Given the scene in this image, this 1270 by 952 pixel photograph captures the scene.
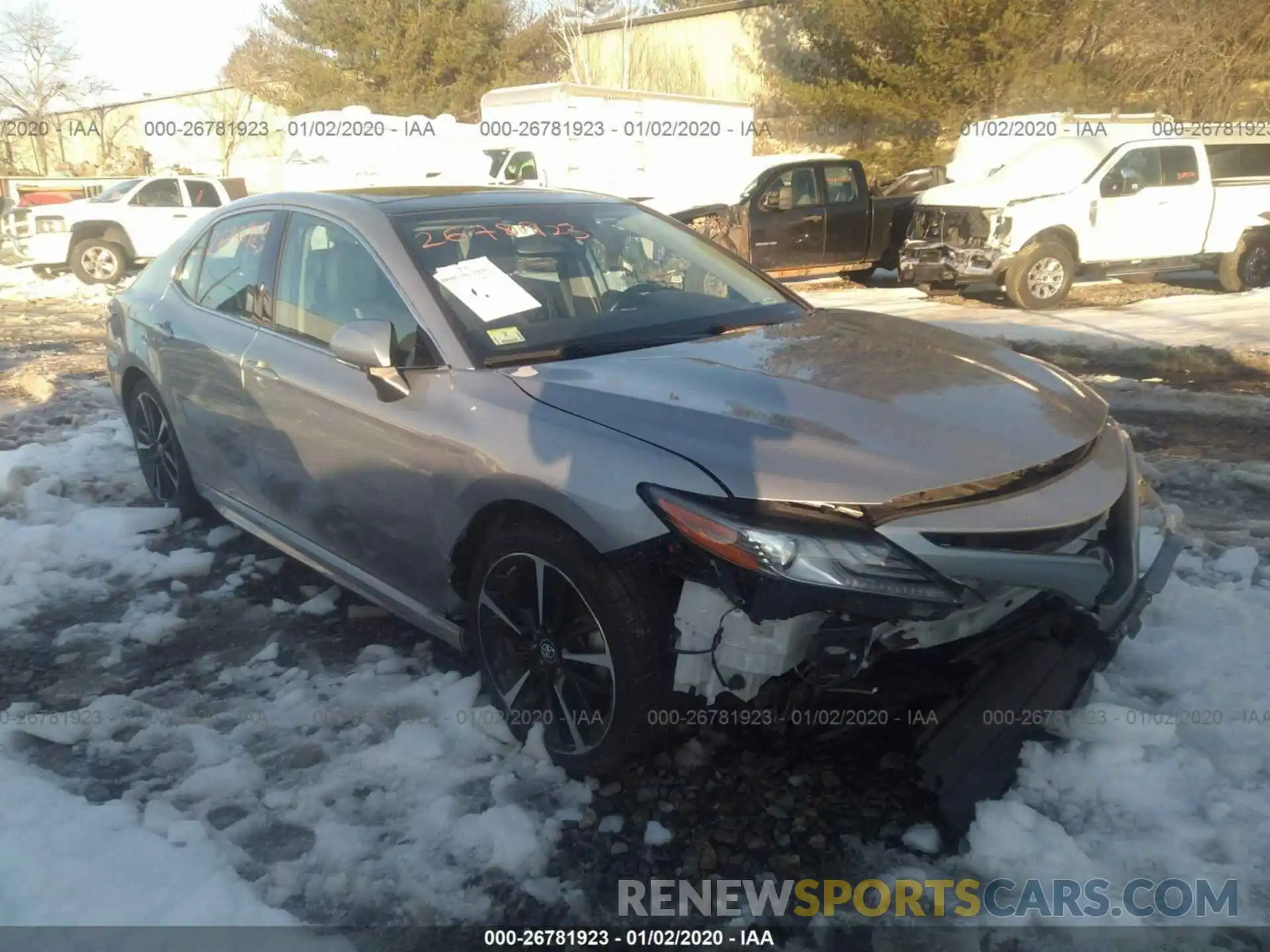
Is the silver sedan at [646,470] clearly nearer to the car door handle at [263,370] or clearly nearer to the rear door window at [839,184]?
the car door handle at [263,370]

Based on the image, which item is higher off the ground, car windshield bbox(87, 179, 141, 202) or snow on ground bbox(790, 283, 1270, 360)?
car windshield bbox(87, 179, 141, 202)

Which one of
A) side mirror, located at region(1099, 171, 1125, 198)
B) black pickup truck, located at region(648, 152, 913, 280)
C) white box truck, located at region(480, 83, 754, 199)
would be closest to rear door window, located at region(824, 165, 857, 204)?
black pickup truck, located at region(648, 152, 913, 280)

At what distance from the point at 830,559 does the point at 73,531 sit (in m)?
4.01

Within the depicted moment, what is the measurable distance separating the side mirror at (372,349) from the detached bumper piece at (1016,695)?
189 cm

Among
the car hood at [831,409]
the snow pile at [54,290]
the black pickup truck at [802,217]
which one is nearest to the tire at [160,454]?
the car hood at [831,409]

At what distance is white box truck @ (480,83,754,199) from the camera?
1777 centimetres

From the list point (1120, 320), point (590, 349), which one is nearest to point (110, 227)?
point (1120, 320)

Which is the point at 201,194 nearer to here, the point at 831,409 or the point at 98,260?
the point at 98,260

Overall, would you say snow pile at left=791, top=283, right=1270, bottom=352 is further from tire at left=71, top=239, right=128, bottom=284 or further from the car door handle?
tire at left=71, top=239, right=128, bottom=284

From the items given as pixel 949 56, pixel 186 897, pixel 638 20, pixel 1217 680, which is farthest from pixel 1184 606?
pixel 638 20

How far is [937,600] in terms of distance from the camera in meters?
2.25

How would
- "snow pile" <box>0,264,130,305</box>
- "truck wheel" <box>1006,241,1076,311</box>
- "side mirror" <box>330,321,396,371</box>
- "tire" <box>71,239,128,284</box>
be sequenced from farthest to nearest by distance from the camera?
1. "tire" <box>71,239,128,284</box>
2. "snow pile" <box>0,264,130,305</box>
3. "truck wheel" <box>1006,241,1076,311</box>
4. "side mirror" <box>330,321,396,371</box>

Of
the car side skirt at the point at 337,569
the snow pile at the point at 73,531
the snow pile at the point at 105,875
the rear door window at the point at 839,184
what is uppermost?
the rear door window at the point at 839,184

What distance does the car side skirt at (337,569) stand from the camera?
321cm
